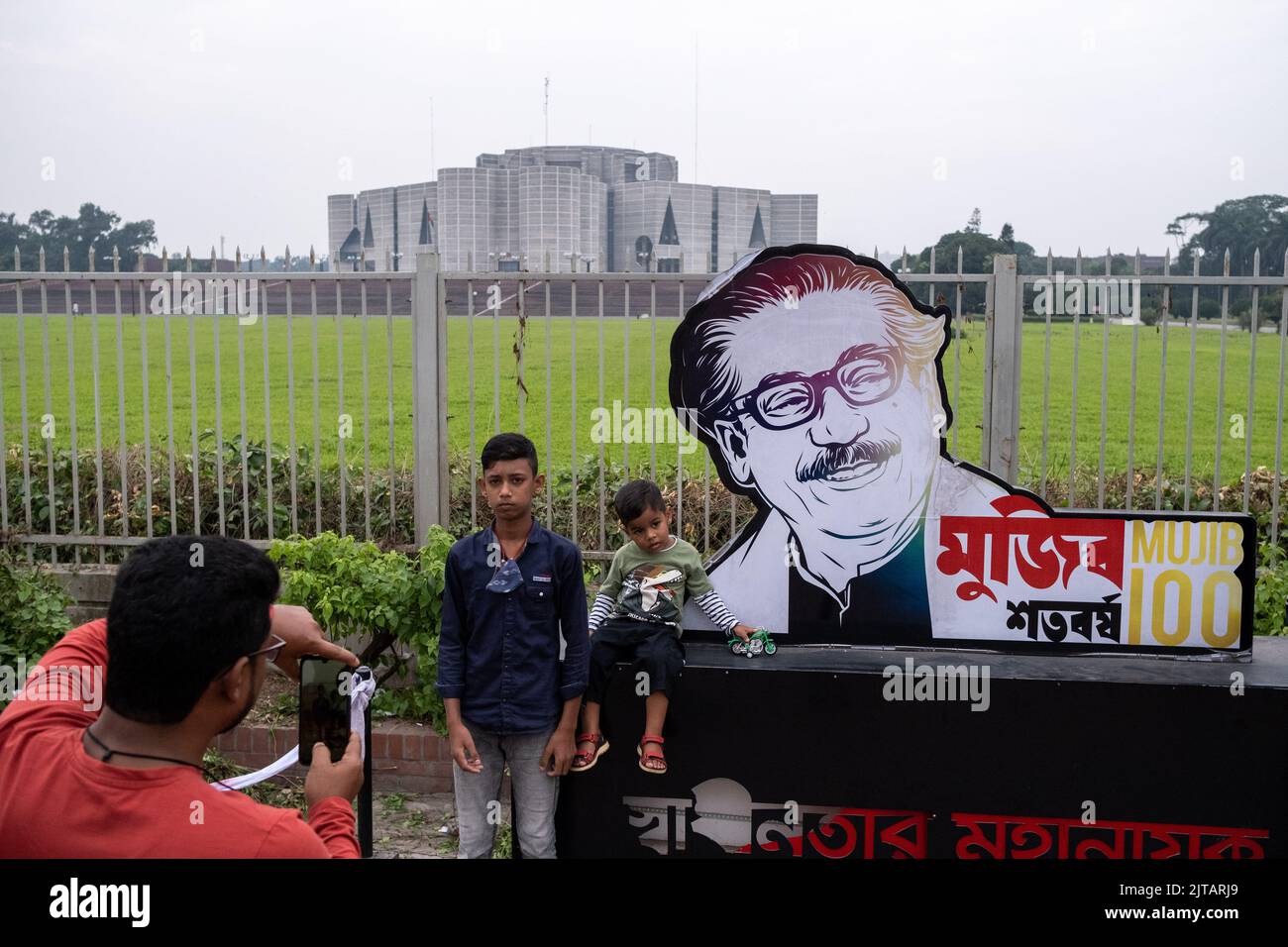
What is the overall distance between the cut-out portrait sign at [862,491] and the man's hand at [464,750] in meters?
0.93

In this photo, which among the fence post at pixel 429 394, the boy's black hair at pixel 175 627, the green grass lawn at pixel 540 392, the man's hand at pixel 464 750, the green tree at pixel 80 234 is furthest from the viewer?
the green tree at pixel 80 234

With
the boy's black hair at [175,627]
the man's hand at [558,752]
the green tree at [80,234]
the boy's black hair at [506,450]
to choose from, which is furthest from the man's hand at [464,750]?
the green tree at [80,234]

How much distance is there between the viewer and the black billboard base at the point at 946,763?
3.77 meters

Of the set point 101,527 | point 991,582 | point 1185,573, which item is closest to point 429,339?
point 101,527

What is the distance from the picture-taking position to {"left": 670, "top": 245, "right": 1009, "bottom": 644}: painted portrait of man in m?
4.27

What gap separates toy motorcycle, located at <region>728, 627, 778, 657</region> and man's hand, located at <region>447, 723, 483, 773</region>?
3.22ft

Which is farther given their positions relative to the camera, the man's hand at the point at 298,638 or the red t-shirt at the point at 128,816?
the man's hand at the point at 298,638

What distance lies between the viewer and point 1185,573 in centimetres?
409

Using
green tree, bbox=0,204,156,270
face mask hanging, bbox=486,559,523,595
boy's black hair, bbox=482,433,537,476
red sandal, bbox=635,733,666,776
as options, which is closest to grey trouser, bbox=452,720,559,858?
red sandal, bbox=635,733,666,776

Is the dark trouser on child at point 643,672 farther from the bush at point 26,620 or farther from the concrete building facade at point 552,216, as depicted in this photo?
the concrete building facade at point 552,216

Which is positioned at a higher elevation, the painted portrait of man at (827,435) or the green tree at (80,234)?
the green tree at (80,234)

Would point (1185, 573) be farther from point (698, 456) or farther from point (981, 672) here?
point (698, 456)

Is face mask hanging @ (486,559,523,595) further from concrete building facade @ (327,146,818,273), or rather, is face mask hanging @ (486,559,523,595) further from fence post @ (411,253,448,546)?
concrete building facade @ (327,146,818,273)

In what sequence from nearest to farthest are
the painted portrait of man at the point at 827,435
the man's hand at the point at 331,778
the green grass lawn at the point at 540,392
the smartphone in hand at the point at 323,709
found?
the man's hand at the point at 331,778, the smartphone in hand at the point at 323,709, the painted portrait of man at the point at 827,435, the green grass lawn at the point at 540,392
